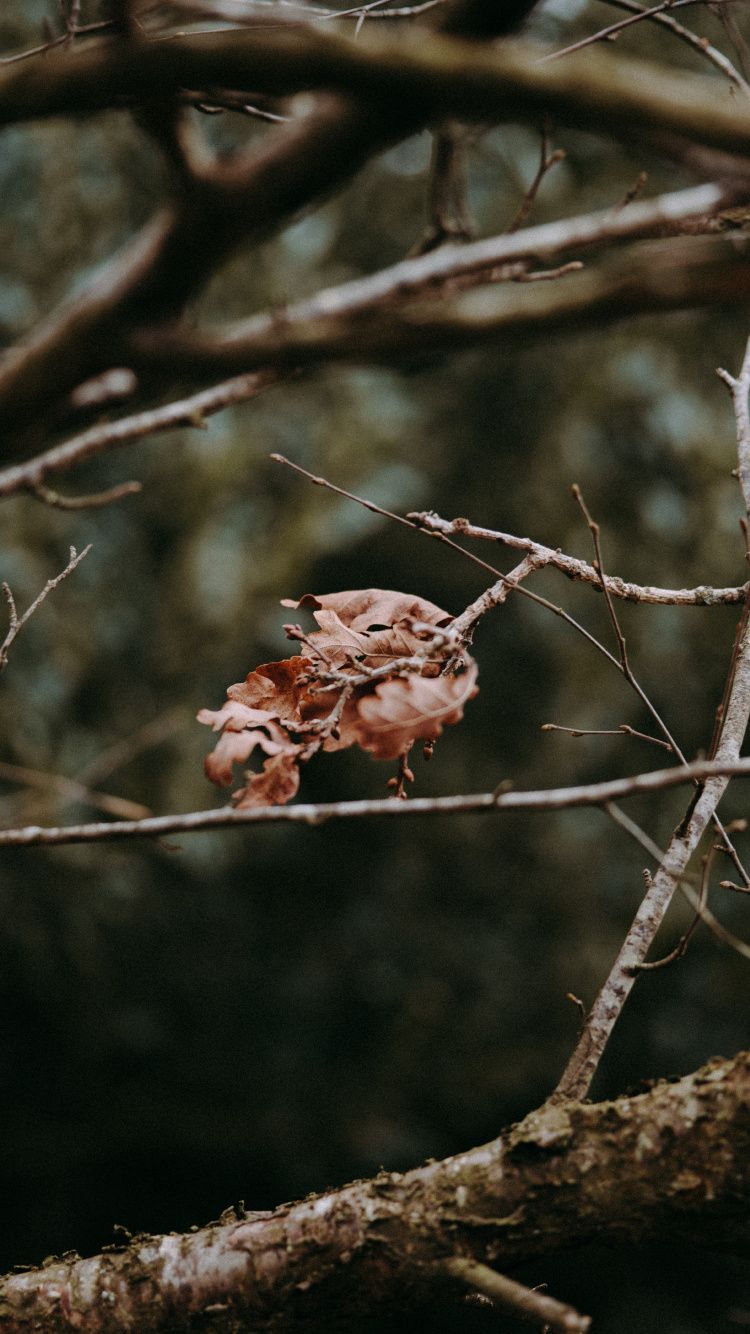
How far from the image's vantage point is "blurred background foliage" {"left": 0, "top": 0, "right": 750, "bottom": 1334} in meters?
2.95

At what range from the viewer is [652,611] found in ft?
10.2

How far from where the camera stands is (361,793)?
122 inches

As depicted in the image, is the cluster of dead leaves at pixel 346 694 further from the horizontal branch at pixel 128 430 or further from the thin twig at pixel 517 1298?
the thin twig at pixel 517 1298

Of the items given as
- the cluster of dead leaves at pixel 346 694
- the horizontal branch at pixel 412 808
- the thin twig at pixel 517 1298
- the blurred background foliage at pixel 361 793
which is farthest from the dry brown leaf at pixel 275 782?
the blurred background foliage at pixel 361 793

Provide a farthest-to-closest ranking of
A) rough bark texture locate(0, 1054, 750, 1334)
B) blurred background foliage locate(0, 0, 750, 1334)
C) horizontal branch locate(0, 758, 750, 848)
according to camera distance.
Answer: blurred background foliage locate(0, 0, 750, 1334) → rough bark texture locate(0, 1054, 750, 1334) → horizontal branch locate(0, 758, 750, 848)

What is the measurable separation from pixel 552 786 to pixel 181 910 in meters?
1.61

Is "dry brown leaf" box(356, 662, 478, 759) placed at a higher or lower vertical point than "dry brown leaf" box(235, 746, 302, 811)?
higher

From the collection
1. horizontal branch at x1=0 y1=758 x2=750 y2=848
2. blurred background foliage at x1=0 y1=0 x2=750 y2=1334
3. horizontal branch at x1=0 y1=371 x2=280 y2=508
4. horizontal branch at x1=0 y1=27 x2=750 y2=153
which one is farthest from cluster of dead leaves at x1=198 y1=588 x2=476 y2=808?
blurred background foliage at x1=0 y1=0 x2=750 y2=1334

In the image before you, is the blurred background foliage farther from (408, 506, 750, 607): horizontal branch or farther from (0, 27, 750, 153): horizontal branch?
(0, 27, 750, 153): horizontal branch

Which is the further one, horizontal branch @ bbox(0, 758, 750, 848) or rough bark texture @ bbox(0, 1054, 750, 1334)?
rough bark texture @ bbox(0, 1054, 750, 1334)

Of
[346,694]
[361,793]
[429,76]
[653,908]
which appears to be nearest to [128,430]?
[346,694]

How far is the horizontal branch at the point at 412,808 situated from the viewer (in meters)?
0.68

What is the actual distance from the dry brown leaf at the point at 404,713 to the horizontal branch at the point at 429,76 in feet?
1.76

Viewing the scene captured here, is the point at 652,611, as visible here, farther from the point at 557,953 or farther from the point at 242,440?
the point at 242,440
